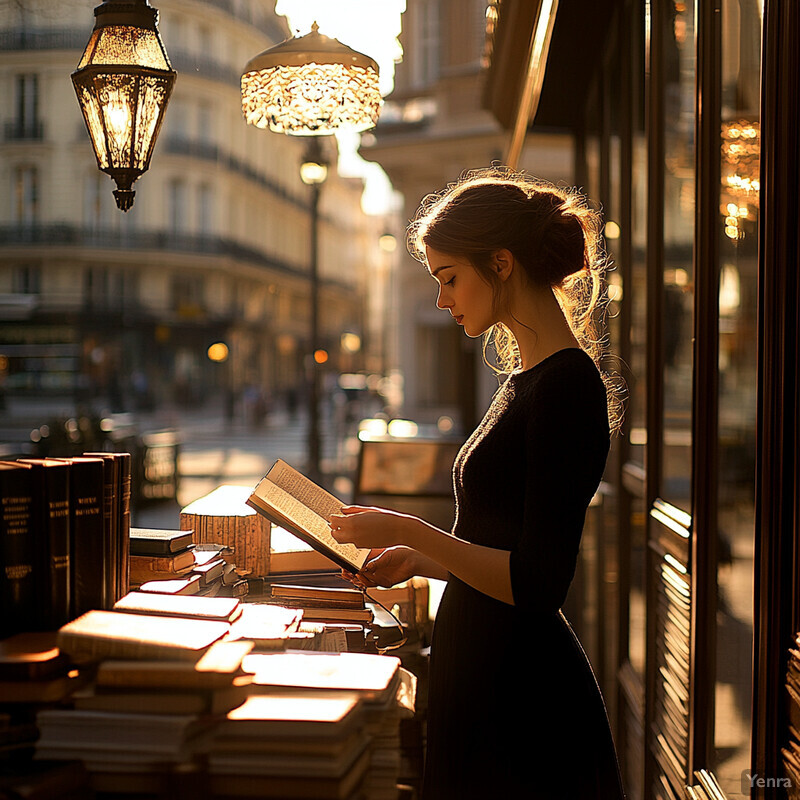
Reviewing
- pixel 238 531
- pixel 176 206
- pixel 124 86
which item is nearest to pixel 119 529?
pixel 238 531

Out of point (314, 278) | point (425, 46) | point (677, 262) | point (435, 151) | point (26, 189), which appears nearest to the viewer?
point (677, 262)

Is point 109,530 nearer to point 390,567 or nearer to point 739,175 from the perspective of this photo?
point 390,567

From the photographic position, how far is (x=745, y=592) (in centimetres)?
253

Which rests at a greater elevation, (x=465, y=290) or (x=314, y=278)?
(x=314, y=278)

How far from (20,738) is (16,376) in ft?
79.3

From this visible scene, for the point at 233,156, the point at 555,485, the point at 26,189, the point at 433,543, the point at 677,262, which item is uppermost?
the point at 233,156

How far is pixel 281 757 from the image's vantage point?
121cm

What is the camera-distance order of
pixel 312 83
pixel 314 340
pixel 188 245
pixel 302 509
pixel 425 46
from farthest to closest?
pixel 188 245, pixel 425 46, pixel 314 340, pixel 312 83, pixel 302 509

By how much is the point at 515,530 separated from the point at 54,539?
0.79 m

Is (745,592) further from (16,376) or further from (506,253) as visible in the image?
(16,376)

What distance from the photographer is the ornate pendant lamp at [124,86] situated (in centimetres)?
219

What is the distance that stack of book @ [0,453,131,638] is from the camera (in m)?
1.41

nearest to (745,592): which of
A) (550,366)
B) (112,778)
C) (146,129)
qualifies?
(550,366)

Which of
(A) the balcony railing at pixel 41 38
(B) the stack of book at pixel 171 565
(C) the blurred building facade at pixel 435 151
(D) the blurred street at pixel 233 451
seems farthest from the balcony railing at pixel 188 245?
(B) the stack of book at pixel 171 565
